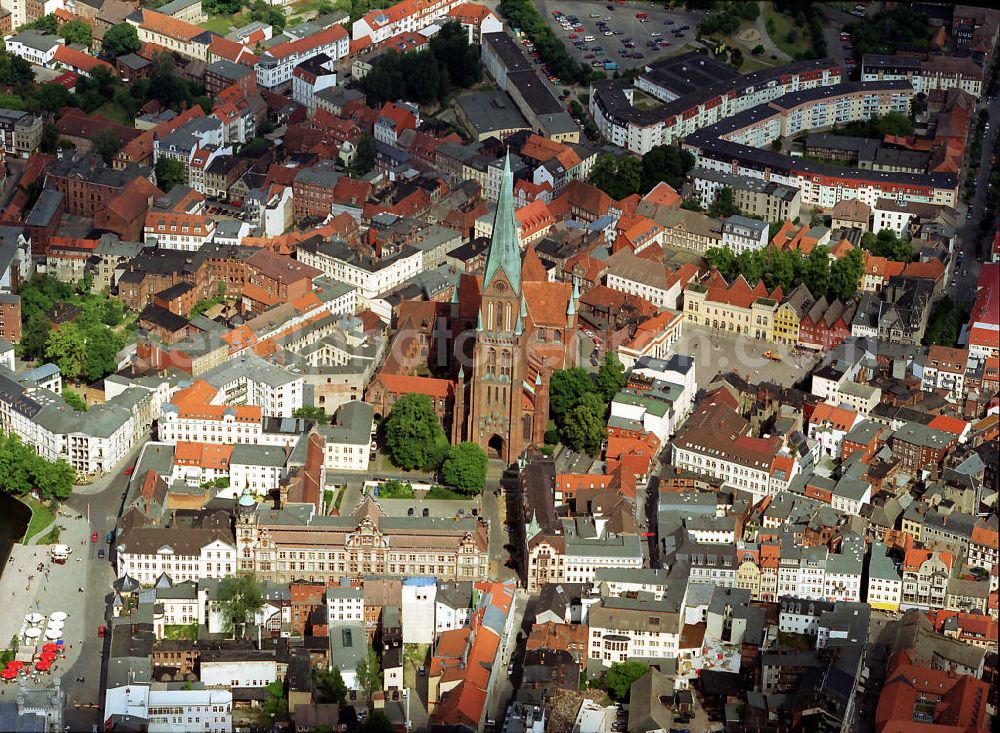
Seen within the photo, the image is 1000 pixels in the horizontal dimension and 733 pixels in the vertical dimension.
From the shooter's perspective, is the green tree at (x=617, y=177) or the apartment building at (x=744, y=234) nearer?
the apartment building at (x=744, y=234)

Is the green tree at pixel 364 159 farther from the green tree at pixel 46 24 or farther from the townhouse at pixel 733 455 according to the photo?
the townhouse at pixel 733 455

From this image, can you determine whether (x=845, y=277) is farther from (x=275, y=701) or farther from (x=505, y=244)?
(x=275, y=701)

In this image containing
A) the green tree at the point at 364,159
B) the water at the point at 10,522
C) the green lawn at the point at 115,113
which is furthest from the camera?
the green lawn at the point at 115,113

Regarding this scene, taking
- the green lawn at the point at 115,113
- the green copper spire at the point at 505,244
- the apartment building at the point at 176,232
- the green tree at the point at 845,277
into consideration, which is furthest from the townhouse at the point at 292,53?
the green copper spire at the point at 505,244

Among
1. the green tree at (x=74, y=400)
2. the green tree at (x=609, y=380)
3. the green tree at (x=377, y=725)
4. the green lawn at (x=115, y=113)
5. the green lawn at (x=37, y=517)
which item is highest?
the green tree at (x=609, y=380)

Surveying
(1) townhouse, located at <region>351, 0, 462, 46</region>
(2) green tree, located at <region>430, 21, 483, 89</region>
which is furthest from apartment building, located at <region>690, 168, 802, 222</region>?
(1) townhouse, located at <region>351, 0, 462, 46</region>

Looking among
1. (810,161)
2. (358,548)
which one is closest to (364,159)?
(810,161)
